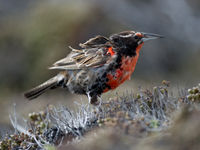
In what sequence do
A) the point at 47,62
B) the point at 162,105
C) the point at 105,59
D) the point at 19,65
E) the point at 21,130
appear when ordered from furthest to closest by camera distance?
the point at 19,65 → the point at 47,62 → the point at 105,59 → the point at 21,130 → the point at 162,105

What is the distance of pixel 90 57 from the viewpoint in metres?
8.41

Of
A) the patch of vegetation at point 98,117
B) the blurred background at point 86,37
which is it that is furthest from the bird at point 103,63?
the blurred background at point 86,37

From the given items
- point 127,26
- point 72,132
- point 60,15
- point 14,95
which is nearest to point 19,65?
point 14,95

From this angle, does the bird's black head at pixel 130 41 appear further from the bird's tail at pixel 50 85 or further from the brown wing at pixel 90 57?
the bird's tail at pixel 50 85

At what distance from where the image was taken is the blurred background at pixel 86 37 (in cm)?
1845

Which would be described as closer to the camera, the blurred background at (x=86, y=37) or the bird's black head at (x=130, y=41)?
the bird's black head at (x=130, y=41)

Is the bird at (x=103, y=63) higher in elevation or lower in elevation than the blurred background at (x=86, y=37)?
lower

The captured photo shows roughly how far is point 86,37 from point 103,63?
1086cm

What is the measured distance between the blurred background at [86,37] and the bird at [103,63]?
26.2ft

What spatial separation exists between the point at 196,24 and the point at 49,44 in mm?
7625

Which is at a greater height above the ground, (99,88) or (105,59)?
(105,59)

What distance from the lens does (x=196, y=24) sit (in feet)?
67.1

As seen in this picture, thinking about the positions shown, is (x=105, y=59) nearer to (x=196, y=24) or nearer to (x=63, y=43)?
(x=63, y=43)

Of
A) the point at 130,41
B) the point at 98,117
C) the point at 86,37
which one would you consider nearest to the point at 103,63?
the point at 130,41
